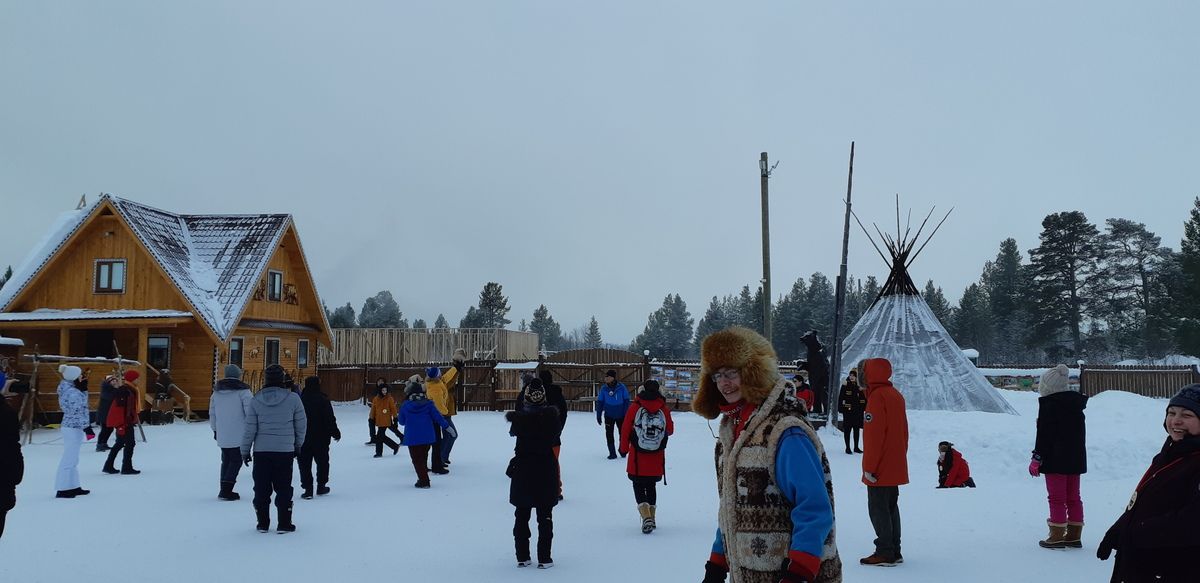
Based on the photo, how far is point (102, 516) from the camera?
348 inches

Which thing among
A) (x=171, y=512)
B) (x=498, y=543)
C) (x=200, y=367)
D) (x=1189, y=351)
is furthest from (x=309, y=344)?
(x=1189, y=351)

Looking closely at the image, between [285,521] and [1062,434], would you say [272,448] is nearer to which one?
[285,521]

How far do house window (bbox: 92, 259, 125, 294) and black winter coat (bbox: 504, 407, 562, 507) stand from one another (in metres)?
21.3

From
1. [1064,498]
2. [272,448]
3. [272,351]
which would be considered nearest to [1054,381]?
[1064,498]

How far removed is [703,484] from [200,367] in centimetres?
1825

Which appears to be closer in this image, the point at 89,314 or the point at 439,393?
the point at 439,393

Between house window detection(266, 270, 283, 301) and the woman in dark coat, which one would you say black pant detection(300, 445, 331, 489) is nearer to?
the woman in dark coat

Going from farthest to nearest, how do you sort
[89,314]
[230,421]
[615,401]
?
[89,314]
[615,401]
[230,421]

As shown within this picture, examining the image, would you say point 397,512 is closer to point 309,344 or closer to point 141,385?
point 141,385

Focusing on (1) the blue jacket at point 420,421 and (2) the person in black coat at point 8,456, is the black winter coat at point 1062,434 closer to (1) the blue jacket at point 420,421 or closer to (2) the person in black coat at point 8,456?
(1) the blue jacket at point 420,421

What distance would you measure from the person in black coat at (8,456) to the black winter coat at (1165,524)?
633cm

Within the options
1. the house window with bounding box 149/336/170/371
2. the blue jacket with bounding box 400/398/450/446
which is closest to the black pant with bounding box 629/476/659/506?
the blue jacket with bounding box 400/398/450/446

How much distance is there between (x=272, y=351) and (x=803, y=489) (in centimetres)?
2746

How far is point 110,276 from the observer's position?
23328 millimetres
